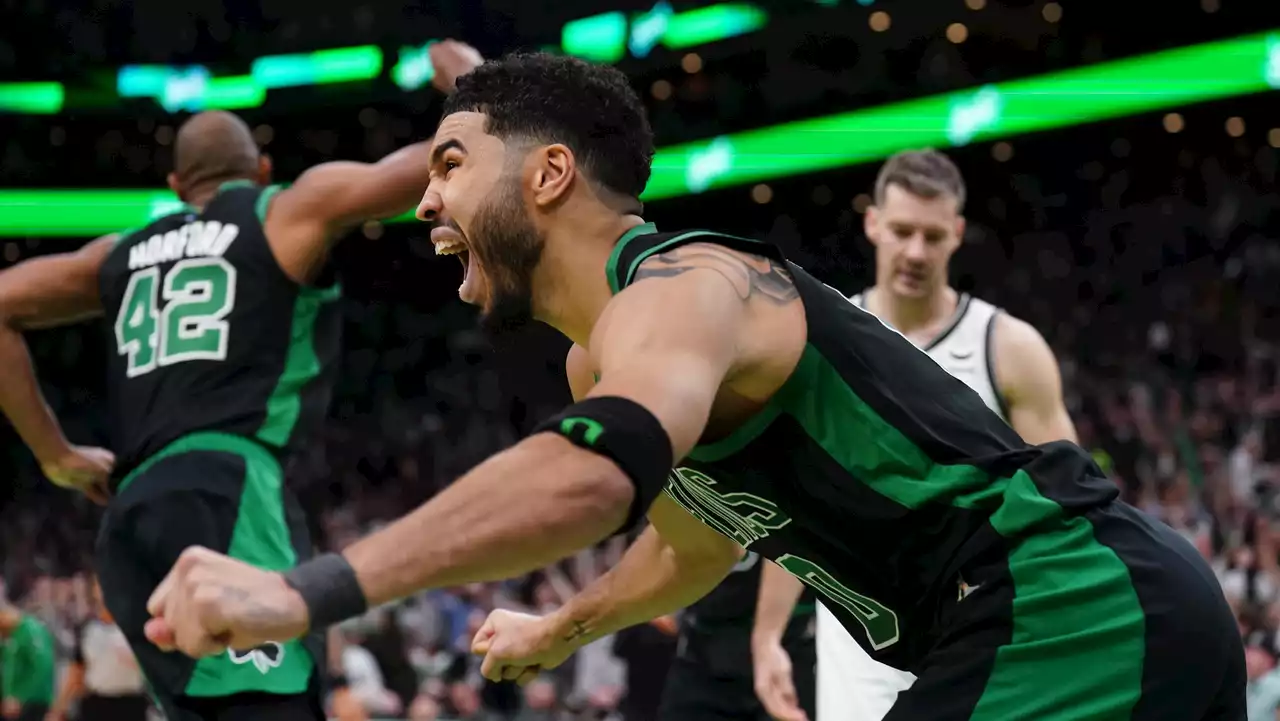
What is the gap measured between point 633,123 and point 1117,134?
14756 mm

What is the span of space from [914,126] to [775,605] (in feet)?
40.9

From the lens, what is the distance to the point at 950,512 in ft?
6.60

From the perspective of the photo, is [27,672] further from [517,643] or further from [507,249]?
[507,249]

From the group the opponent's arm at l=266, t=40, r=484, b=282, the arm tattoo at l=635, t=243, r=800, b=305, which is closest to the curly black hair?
the arm tattoo at l=635, t=243, r=800, b=305

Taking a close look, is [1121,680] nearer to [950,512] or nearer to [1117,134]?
[950,512]

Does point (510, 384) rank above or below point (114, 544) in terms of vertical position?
below

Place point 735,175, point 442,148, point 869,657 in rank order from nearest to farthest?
1. point 442,148
2. point 869,657
3. point 735,175

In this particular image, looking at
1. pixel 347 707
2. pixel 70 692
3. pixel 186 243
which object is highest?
pixel 186 243

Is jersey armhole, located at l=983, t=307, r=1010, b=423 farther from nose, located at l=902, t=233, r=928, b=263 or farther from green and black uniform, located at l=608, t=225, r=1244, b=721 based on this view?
green and black uniform, located at l=608, t=225, r=1244, b=721

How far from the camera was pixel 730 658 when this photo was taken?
15.2 ft

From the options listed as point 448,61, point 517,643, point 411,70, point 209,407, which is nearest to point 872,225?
point 448,61

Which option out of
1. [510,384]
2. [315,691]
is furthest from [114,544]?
[510,384]

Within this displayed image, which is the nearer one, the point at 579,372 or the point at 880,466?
the point at 880,466

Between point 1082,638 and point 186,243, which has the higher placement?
point 186,243
